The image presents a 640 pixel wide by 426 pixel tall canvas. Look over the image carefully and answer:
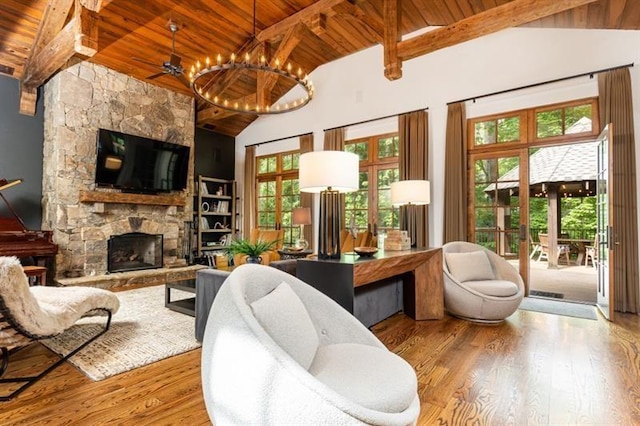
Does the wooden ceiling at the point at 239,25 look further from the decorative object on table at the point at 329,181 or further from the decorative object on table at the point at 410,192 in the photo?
the decorative object on table at the point at 329,181

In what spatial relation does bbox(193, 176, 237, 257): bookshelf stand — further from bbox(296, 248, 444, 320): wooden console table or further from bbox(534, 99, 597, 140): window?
bbox(534, 99, 597, 140): window

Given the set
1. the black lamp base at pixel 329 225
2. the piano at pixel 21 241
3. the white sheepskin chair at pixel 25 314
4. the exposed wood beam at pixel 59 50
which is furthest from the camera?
the piano at pixel 21 241

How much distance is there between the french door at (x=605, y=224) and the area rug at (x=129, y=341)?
4.33 meters

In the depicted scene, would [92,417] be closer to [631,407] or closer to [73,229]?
[631,407]

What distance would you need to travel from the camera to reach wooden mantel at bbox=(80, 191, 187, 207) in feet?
17.8

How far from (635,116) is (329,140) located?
14.9 ft

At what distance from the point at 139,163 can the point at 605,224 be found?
6982mm

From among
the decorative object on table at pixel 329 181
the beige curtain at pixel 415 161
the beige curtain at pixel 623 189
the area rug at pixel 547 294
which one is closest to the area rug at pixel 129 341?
the decorative object on table at pixel 329 181

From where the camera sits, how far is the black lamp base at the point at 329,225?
2689 millimetres

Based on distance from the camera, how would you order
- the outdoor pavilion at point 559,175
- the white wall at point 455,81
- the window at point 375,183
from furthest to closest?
the outdoor pavilion at point 559,175
the window at point 375,183
the white wall at point 455,81

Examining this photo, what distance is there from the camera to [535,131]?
4805 millimetres

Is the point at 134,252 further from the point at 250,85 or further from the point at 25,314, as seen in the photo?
the point at 25,314

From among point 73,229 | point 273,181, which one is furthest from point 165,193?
point 273,181

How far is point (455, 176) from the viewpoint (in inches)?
206
